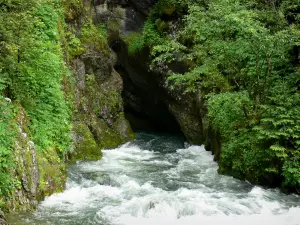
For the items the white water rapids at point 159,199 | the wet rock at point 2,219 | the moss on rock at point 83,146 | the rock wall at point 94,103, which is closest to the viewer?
the wet rock at point 2,219

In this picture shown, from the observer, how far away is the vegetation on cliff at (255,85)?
34.6 feet

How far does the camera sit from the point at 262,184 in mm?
11258

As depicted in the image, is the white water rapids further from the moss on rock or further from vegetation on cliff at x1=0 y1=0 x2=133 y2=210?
vegetation on cliff at x1=0 y1=0 x2=133 y2=210

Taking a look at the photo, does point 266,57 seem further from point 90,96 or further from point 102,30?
point 102,30

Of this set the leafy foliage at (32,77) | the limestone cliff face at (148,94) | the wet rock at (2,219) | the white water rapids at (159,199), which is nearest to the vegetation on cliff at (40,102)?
the leafy foliage at (32,77)

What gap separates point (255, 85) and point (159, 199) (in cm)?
576

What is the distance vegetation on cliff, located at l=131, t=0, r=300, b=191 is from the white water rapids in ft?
2.58

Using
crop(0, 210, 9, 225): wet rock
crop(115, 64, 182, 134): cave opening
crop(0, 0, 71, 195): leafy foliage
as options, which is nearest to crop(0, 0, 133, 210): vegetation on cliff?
crop(0, 0, 71, 195): leafy foliage

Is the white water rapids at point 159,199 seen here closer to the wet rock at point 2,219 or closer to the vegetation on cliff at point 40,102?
the wet rock at point 2,219

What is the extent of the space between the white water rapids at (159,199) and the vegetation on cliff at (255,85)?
0.79m

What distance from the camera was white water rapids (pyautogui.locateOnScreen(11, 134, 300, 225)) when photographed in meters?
8.48

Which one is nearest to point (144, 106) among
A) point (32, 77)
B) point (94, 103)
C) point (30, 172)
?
point (94, 103)

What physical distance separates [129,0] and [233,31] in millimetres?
12737

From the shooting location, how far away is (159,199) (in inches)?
366
